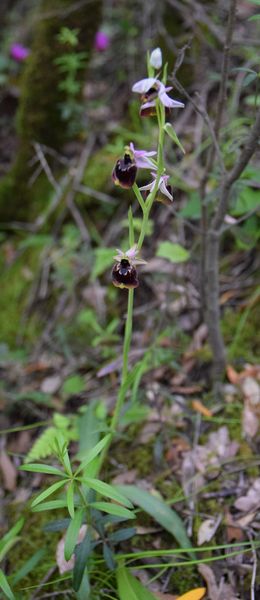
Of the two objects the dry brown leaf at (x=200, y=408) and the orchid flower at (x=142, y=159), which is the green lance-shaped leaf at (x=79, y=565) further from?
the orchid flower at (x=142, y=159)

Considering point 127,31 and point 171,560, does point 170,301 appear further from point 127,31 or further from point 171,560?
point 127,31

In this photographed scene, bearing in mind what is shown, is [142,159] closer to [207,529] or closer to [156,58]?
[156,58]

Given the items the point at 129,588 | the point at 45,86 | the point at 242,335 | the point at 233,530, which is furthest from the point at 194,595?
the point at 45,86

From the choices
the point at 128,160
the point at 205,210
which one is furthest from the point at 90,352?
the point at 128,160

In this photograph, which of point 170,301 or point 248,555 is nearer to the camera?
point 248,555

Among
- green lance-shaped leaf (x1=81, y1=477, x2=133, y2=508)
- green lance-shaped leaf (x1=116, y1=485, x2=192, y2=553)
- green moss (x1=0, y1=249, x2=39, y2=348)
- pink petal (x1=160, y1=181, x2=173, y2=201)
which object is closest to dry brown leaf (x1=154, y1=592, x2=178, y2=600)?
green lance-shaped leaf (x1=116, y1=485, x2=192, y2=553)

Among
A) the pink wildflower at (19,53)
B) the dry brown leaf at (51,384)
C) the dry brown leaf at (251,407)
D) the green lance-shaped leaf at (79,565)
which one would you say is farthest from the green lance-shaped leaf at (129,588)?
the pink wildflower at (19,53)
